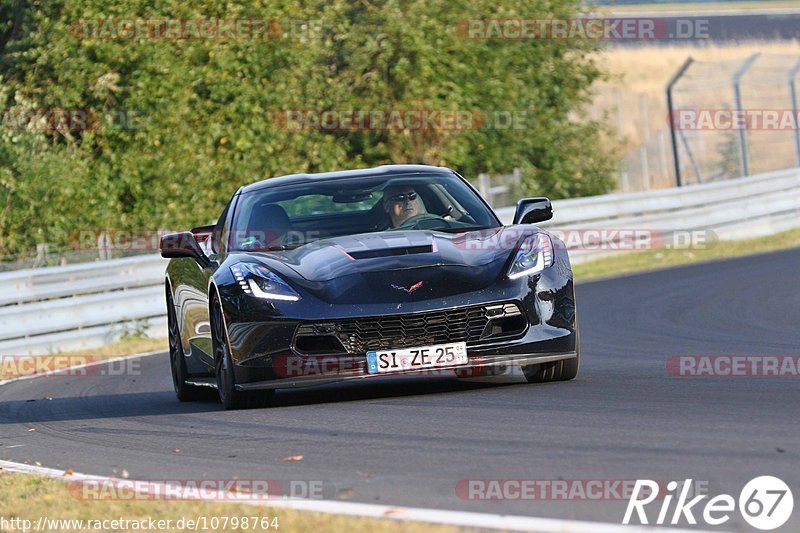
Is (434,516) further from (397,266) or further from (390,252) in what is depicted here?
(390,252)

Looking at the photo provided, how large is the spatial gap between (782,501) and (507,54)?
23875mm

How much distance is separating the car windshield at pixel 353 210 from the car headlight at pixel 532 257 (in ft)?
2.31

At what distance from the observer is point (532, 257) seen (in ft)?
26.7

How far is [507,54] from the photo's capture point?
2803cm

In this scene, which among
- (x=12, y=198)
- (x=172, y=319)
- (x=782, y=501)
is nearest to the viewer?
(x=782, y=501)

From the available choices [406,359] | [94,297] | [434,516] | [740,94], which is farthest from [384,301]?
[740,94]

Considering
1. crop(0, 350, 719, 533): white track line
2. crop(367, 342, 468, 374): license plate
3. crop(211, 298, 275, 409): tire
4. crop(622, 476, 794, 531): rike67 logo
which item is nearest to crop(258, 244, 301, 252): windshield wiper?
crop(211, 298, 275, 409): tire

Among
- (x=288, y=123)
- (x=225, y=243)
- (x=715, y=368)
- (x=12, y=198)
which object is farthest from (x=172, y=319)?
(x=288, y=123)

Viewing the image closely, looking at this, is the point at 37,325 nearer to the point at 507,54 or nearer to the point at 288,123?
the point at 288,123

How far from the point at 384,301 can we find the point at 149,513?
2609 mm

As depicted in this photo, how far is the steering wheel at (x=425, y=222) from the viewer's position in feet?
29.3

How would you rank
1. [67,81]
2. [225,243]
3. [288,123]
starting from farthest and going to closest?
[288,123] → [67,81] → [225,243]

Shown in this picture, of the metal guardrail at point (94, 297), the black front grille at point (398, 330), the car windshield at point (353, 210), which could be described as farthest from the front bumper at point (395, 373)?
the metal guardrail at point (94, 297)

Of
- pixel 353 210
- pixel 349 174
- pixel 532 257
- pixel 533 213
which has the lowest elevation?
pixel 532 257
